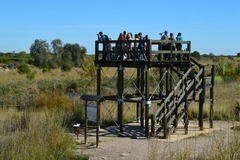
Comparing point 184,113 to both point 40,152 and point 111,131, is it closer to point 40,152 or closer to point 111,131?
point 111,131

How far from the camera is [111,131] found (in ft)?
56.0

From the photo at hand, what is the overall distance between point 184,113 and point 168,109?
0.82 meters

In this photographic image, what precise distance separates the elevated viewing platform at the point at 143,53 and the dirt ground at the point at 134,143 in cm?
268

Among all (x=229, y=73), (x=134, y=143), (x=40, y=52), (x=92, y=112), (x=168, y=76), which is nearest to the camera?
(x=92, y=112)

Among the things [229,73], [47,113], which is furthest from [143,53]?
[229,73]

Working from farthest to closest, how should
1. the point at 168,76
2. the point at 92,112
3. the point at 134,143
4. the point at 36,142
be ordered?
the point at 168,76 → the point at 134,143 → the point at 92,112 → the point at 36,142

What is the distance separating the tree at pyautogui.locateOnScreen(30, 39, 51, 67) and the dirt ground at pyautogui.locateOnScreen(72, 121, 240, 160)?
63986mm

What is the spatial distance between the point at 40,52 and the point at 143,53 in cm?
7180

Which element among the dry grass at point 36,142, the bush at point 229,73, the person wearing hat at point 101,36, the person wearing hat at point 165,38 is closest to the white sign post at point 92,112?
the dry grass at point 36,142

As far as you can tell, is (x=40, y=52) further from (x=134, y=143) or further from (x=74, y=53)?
(x=134, y=143)

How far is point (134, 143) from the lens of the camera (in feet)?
48.0

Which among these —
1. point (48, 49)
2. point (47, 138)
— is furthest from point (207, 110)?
point (48, 49)

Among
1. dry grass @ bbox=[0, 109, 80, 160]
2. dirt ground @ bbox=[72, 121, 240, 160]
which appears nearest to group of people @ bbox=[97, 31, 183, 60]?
dirt ground @ bbox=[72, 121, 240, 160]

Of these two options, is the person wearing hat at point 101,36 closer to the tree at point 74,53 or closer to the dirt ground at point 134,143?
the dirt ground at point 134,143
